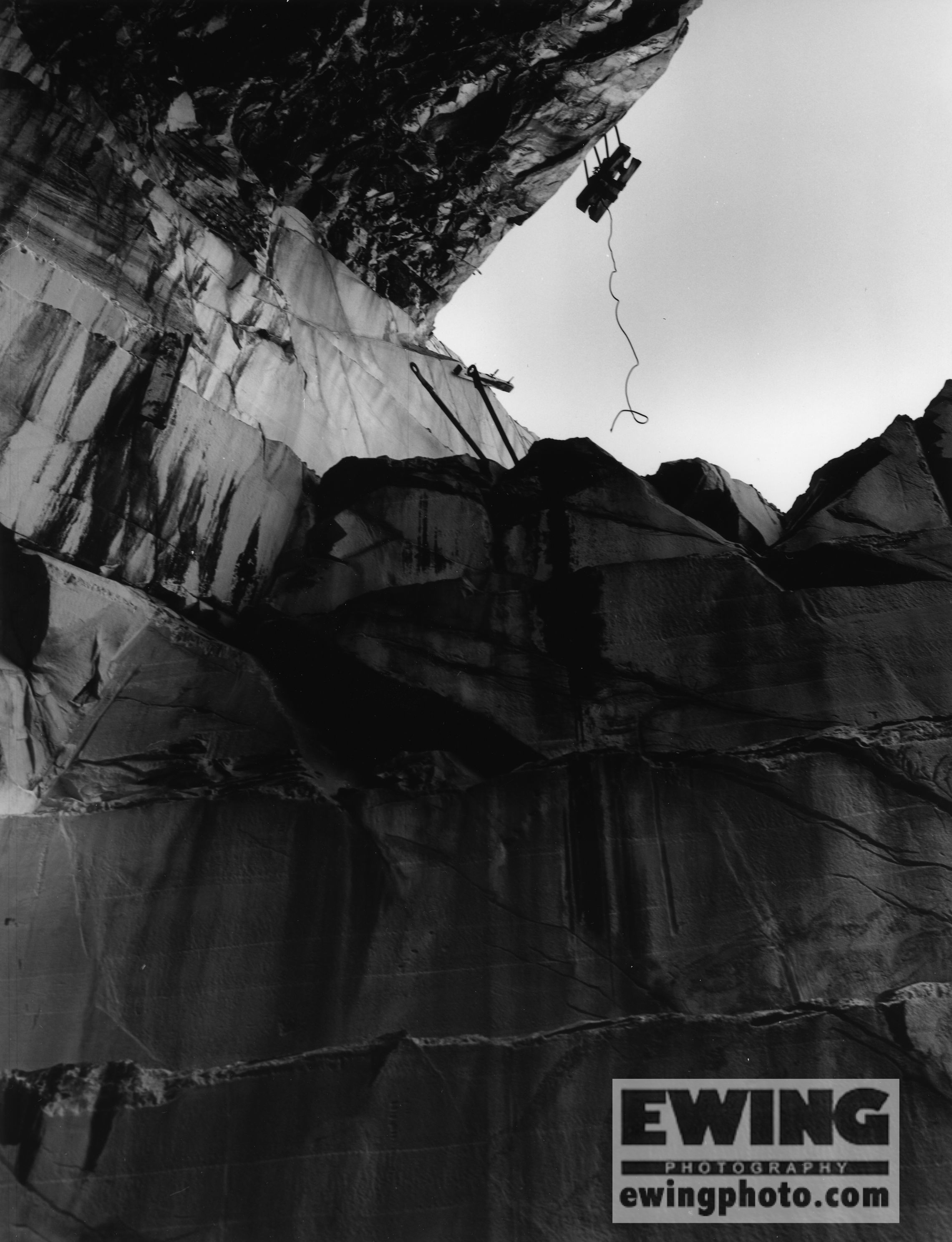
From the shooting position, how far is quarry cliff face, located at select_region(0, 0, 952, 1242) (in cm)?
696

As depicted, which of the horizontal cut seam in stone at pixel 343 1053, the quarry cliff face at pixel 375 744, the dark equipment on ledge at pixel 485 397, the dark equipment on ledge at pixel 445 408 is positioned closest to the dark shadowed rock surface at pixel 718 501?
the quarry cliff face at pixel 375 744

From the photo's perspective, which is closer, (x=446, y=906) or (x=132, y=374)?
(x=446, y=906)

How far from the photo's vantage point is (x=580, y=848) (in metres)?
7.75

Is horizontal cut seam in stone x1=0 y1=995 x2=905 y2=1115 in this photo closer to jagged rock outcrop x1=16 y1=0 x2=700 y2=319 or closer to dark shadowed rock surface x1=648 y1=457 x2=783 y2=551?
dark shadowed rock surface x1=648 y1=457 x2=783 y2=551

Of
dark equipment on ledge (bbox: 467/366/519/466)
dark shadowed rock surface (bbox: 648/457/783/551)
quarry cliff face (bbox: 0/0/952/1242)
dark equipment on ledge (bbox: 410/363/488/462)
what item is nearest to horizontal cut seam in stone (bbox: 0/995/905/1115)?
quarry cliff face (bbox: 0/0/952/1242)

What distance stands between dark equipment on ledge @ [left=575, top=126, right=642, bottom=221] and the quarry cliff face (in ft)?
4.69

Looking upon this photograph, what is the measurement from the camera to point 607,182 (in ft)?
43.6

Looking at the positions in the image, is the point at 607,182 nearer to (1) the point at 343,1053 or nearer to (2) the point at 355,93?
(2) the point at 355,93

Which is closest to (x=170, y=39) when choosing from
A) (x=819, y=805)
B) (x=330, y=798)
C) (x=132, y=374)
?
(x=132, y=374)

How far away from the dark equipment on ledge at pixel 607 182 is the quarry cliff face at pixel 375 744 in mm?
1428

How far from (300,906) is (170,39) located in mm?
8659

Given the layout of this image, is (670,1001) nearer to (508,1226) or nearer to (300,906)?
(508,1226)

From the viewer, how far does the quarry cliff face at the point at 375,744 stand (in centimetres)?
696

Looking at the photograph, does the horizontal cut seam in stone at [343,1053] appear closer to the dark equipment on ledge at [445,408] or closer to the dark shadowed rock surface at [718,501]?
the dark shadowed rock surface at [718,501]
